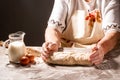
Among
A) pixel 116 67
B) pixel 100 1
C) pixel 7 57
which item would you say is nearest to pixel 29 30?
pixel 100 1

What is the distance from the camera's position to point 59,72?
113 cm

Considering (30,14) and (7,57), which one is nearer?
(7,57)

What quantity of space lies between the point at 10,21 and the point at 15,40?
1403 mm

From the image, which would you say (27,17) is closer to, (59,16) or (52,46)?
(59,16)

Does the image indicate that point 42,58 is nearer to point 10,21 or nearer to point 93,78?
point 93,78

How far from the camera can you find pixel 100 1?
1657mm

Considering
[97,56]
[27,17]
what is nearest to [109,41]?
[97,56]

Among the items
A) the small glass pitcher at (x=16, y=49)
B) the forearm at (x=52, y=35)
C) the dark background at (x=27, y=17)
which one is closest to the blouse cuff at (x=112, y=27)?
the forearm at (x=52, y=35)

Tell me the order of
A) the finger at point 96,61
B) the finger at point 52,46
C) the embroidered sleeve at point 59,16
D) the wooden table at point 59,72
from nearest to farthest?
the wooden table at point 59,72
the finger at point 96,61
the finger at point 52,46
the embroidered sleeve at point 59,16

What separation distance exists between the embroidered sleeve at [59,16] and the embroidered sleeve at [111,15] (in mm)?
252

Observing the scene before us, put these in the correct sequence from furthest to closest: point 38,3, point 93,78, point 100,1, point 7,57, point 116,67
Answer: point 38,3
point 100,1
point 7,57
point 116,67
point 93,78

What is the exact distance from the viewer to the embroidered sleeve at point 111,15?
5.05 feet

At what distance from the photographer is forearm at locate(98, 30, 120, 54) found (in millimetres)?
1382

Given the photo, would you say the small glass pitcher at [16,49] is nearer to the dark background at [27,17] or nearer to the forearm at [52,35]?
the forearm at [52,35]
